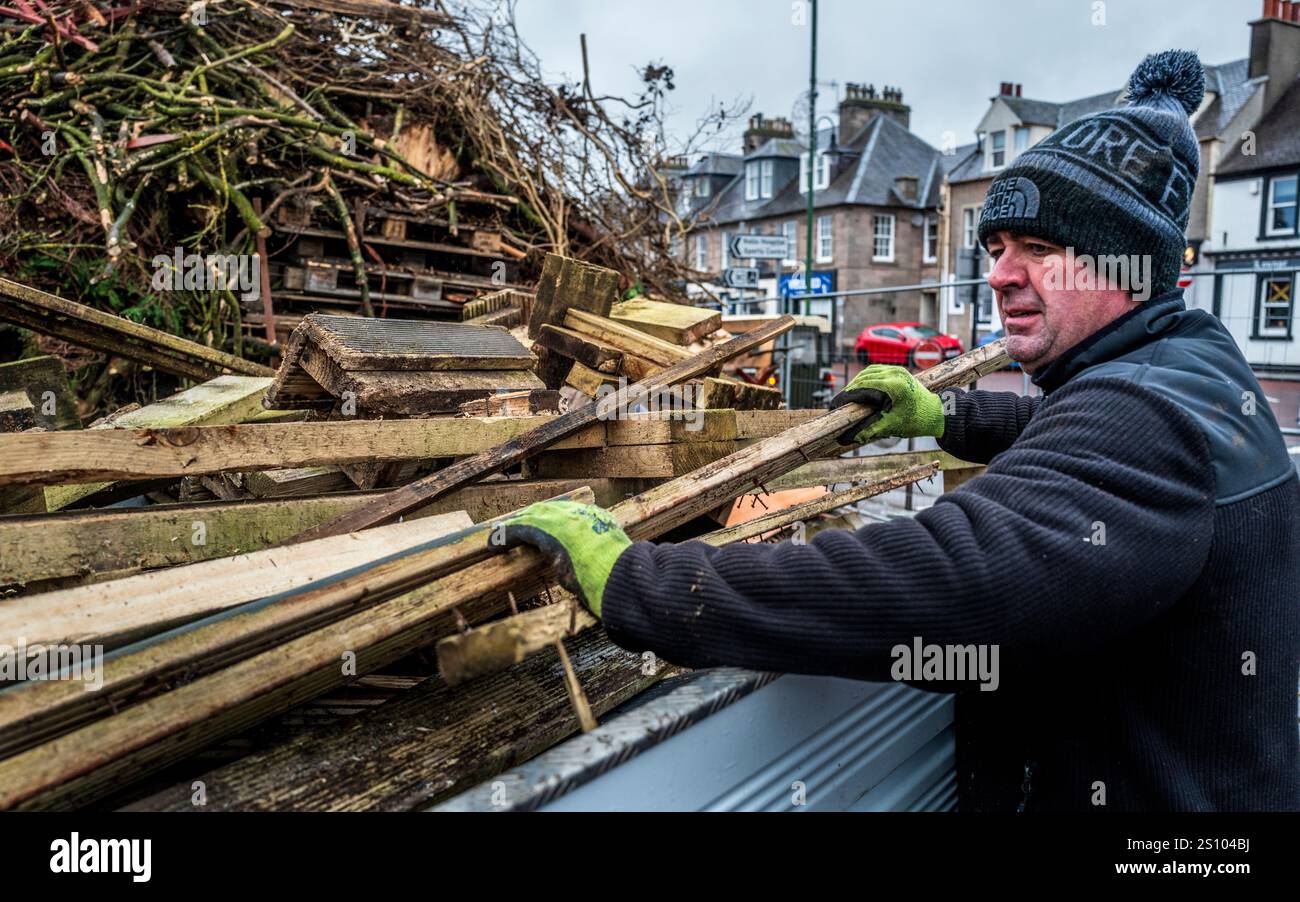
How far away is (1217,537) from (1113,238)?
0.66m

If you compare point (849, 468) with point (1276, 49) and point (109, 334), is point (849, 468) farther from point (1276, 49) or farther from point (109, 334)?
point (1276, 49)

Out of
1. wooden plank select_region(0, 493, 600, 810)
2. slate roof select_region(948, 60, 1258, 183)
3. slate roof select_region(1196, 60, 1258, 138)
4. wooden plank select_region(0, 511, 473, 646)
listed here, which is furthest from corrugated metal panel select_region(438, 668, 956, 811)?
slate roof select_region(1196, 60, 1258, 138)

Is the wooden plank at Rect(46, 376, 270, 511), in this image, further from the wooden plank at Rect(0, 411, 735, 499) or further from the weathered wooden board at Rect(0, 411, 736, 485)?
the weathered wooden board at Rect(0, 411, 736, 485)

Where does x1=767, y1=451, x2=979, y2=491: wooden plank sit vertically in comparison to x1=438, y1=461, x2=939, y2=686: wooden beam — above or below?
below

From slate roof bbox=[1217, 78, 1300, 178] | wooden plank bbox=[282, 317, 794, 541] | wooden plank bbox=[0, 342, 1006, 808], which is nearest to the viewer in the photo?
wooden plank bbox=[0, 342, 1006, 808]

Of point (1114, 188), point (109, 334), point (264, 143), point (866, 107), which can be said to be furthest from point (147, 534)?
point (866, 107)

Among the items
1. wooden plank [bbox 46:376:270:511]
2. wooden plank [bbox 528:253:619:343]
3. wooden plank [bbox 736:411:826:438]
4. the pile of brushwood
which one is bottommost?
wooden plank [bbox 736:411:826:438]

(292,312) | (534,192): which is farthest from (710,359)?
(534,192)

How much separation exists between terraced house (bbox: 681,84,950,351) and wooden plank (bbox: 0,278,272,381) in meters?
29.0

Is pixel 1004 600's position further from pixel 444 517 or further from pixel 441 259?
pixel 441 259

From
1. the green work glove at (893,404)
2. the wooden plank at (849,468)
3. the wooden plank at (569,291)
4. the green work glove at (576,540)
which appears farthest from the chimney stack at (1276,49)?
the green work glove at (576,540)

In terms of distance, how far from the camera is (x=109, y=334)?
11.3 feet

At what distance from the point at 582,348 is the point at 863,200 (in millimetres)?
32283

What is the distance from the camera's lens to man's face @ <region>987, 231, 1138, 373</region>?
1812 millimetres
